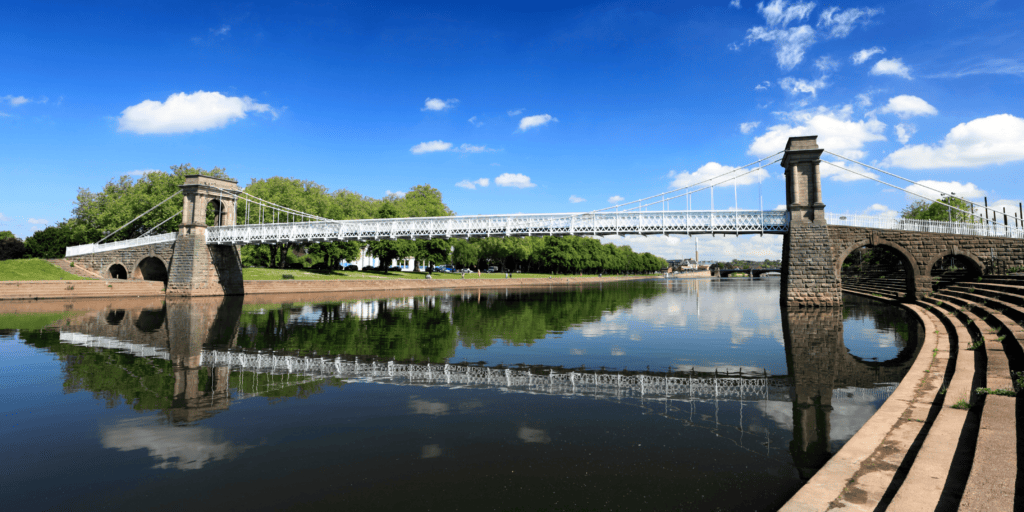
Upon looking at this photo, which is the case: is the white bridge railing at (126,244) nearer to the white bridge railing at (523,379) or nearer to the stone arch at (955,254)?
the white bridge railing at (523,379)

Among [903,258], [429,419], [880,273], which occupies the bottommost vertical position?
[429,419]

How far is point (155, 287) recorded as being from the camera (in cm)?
4022

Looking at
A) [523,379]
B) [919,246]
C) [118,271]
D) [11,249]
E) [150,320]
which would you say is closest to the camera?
[523,379]

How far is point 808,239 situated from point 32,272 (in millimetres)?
56423

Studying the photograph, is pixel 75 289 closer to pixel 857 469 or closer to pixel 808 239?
pixel 857 469

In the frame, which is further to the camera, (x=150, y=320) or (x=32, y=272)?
(x=32, y=272)

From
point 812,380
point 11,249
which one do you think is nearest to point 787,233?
point 812,380

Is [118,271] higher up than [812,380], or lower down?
higher up

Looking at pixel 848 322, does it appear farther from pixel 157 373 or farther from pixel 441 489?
pixel 157 373

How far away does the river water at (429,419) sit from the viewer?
5.04 metres

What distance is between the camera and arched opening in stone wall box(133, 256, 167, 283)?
4369 cm

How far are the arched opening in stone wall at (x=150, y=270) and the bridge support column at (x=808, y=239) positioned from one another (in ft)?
163

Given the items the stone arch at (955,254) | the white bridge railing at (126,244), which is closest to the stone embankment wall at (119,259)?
the white bridge railing at (126,244)

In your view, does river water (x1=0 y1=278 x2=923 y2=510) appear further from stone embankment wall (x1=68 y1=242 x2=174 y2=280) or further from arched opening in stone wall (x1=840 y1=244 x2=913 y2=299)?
stone embankment wall (x1=68 y1=242 x2=174 y2=280)
